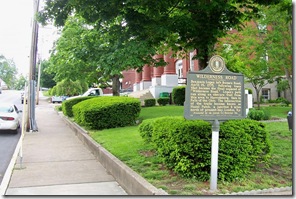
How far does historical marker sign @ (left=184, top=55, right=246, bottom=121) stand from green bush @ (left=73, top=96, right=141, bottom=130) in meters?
8.20

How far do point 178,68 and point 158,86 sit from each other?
16.5ft

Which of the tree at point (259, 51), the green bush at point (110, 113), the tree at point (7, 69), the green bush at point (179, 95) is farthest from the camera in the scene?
the tree at point (7, 69)

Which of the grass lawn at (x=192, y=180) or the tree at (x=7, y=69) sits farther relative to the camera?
the tree at (x=7, y=69)

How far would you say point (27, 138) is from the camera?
1309cm

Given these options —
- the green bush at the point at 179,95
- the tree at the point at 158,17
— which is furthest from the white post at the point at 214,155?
the green bush at the point at 179,95

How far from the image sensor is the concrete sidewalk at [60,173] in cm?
618

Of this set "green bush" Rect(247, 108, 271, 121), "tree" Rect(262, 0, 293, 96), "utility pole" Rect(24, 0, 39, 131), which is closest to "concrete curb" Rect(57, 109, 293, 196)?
"utility pole" Rect(24, 0, 39, 131)

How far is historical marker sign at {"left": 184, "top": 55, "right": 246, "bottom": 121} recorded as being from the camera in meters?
5.42

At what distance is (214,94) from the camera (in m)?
5.57

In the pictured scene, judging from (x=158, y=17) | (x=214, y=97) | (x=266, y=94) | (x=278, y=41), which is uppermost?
(x=278, y=41)

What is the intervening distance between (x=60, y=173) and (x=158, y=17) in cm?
433

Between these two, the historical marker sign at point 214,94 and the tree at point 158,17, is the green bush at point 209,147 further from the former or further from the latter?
the tree at point 158,17

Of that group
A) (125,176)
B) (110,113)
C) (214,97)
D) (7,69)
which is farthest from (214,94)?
(7,69)

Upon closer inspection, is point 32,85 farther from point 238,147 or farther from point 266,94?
point 266,94
